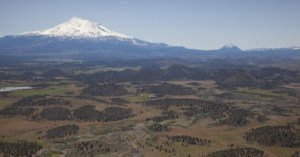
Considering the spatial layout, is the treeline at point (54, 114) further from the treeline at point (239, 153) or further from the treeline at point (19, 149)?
the treeline at point (239, 153)

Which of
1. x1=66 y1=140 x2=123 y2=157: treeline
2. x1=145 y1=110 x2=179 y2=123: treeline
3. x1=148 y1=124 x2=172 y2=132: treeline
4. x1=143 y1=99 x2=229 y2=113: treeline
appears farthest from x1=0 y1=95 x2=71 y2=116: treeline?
x1=148 y1=124 x2=172 y2=132: treeline

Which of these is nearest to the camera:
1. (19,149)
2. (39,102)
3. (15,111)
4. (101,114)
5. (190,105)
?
(19,149)

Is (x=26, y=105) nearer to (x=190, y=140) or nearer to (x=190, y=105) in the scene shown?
(x=190, y=105)

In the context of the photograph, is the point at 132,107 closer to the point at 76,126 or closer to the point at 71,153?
the point at 76,126

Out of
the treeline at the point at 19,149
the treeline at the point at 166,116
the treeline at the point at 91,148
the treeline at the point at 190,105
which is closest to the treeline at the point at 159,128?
the treeline at the point at 166,116

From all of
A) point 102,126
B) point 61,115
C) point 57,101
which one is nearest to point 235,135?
point 102,126

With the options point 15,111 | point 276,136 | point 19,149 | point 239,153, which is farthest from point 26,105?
point 276,136

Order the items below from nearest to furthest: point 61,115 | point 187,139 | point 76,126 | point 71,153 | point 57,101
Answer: point 71,153 → point 187,139 → point 76,126 → point 61,115 → point 57,101
